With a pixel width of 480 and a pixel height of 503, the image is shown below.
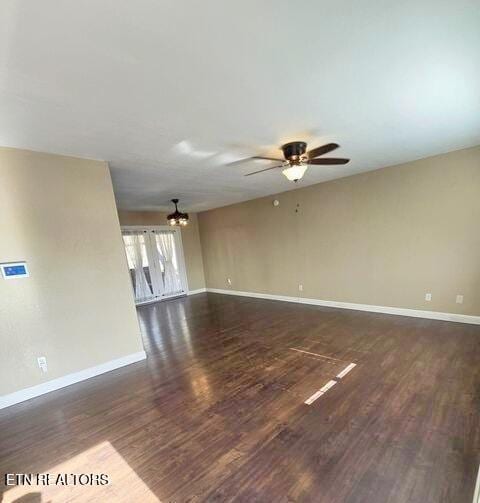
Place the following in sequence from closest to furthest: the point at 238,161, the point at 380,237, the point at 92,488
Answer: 1. the point at 92,488
2. the point at 238,161
3. the point at 380,237

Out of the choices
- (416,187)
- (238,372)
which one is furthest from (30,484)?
(416,187)

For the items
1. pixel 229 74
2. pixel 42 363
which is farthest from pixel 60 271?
pixel 229 74

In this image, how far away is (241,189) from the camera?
507 centimetres

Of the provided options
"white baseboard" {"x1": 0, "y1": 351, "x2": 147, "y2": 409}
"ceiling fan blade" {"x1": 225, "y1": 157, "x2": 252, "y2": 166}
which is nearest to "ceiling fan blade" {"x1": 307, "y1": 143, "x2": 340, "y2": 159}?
"ceiling fan blade" {"x1": 225, "y1": 157, "x2": 252, "y2": 166}

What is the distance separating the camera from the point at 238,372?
2.84m

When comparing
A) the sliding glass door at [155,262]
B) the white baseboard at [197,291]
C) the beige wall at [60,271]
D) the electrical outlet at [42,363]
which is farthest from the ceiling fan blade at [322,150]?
the white baseboard at [197,291]

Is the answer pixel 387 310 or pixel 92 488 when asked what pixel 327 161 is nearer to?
pixel 387 310

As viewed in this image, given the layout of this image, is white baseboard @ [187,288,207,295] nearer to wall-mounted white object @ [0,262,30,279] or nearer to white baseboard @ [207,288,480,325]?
white baseboard @ [207,288,480,325]

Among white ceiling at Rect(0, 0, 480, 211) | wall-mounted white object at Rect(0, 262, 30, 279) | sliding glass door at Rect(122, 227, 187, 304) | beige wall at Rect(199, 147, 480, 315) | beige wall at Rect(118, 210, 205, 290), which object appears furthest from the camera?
beige wall at Rect(118, 210, 205, 290)

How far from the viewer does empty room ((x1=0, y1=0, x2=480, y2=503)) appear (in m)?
1.38

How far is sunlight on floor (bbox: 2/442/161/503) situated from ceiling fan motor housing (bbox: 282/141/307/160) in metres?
3.05

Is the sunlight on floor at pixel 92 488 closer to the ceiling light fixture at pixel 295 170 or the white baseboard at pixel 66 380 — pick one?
the white baseboard at pixel 66 380

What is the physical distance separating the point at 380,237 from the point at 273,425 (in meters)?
3.62

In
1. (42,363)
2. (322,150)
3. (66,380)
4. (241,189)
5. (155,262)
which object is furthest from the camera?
(155,262)
